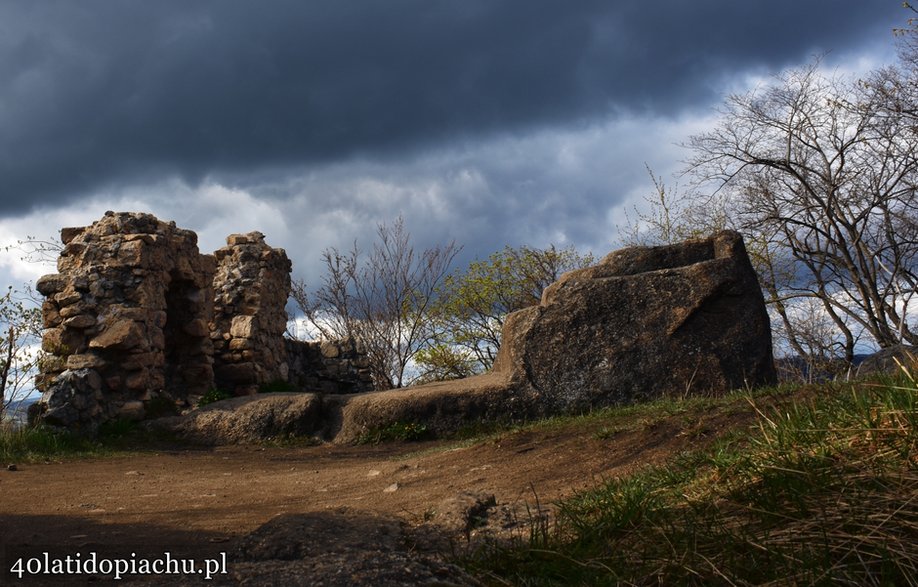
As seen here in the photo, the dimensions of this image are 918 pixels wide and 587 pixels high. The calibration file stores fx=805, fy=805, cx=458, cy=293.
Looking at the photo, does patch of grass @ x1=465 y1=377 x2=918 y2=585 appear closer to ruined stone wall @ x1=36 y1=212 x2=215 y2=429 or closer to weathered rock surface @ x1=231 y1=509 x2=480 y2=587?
weathered rock surface @ x1=231 y1=509 x2=480 y2=587

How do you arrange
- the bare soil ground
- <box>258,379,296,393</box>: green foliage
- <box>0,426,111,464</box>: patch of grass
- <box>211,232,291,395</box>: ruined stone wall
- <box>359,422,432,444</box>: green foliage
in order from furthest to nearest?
<box>258,379,296,393</box>: green foliage
<box>211,232,291,395</box>: ruined stone wall
<box>359,422,432,444</box>: green foliage
<box>0,426,111,464</box>: patch of grass
the bare soil ground

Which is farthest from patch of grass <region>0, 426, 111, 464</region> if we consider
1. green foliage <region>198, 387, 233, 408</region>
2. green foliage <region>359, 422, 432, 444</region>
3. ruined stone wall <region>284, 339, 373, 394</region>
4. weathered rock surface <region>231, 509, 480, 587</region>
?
weathered rock surface <region>231, 509, 480, 587</region>

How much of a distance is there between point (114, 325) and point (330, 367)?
18.7 ft

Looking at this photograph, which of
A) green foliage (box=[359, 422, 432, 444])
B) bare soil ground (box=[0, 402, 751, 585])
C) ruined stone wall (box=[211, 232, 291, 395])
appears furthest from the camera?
ruined stone wall (box=[211, 232, 291, 395])

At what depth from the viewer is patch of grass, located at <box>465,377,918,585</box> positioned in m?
2.58

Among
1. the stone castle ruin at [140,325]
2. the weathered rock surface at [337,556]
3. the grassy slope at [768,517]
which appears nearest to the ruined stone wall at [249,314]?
the stone castle ruin at [140,325]

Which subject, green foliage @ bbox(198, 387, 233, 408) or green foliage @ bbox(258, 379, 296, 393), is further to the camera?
green foliage @ bbox(258, 379, 296, 393)

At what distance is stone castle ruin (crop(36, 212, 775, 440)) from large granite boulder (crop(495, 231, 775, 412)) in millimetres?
14

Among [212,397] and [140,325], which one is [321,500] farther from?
[212,397]

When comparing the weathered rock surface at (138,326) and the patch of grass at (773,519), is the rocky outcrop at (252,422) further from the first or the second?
the patch of grass at (773,519)

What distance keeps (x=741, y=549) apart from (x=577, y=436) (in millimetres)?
3615

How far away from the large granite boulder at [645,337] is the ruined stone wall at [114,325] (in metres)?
5.36

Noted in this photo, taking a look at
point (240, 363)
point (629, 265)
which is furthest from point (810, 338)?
point (240, 363)

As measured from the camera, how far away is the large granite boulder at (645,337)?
29.5 ft
